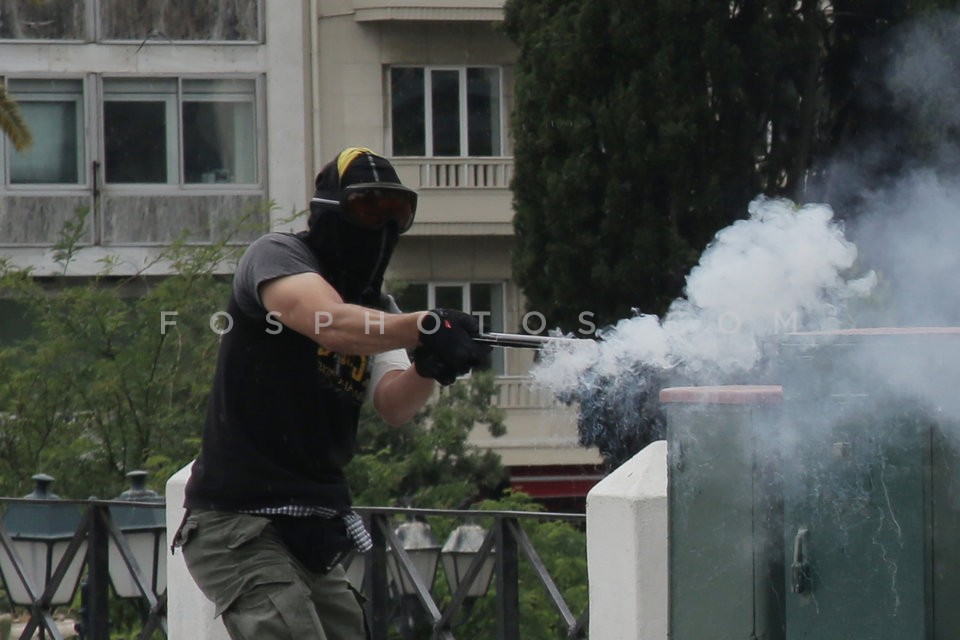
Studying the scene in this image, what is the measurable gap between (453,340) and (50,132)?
641 inches

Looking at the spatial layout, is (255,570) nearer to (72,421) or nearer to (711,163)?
(72,421)

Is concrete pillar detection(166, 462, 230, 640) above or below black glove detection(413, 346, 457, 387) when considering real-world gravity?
below

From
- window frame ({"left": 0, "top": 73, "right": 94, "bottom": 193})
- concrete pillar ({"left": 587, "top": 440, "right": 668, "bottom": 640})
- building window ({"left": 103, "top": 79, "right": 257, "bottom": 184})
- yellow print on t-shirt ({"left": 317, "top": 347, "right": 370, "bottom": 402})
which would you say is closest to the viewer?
yellow print on t-shirt ({"left": 317, "top": 347, "right": 370, "bottom": 402})

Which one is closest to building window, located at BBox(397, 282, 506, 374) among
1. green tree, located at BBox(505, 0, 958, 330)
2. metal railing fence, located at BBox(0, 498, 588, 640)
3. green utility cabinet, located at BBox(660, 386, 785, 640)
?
green tree, located at BBox(505, 0, 958, 330)

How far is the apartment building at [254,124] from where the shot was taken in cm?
1858

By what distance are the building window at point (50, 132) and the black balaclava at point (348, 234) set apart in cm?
1562

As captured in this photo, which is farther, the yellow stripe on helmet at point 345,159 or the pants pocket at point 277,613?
the yellow stripe on helmet at point 345,159

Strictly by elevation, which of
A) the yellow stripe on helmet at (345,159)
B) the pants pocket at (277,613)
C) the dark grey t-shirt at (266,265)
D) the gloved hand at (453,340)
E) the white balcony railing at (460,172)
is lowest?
the pants pocket at (277,613)

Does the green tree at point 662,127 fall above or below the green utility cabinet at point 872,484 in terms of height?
above

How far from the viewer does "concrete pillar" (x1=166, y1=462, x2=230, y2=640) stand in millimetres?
5719

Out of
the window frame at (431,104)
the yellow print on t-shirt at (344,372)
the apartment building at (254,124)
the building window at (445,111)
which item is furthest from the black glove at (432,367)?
the building window at (445,111)

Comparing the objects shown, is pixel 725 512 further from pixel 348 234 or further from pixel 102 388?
pixel 102 388

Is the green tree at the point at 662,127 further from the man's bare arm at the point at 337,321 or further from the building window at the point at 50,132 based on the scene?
the man's bare arm at the point at 337,321

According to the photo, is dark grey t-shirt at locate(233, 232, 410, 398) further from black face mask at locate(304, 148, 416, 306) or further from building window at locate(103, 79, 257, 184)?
building window at locate(103, 79, 257, 184)
